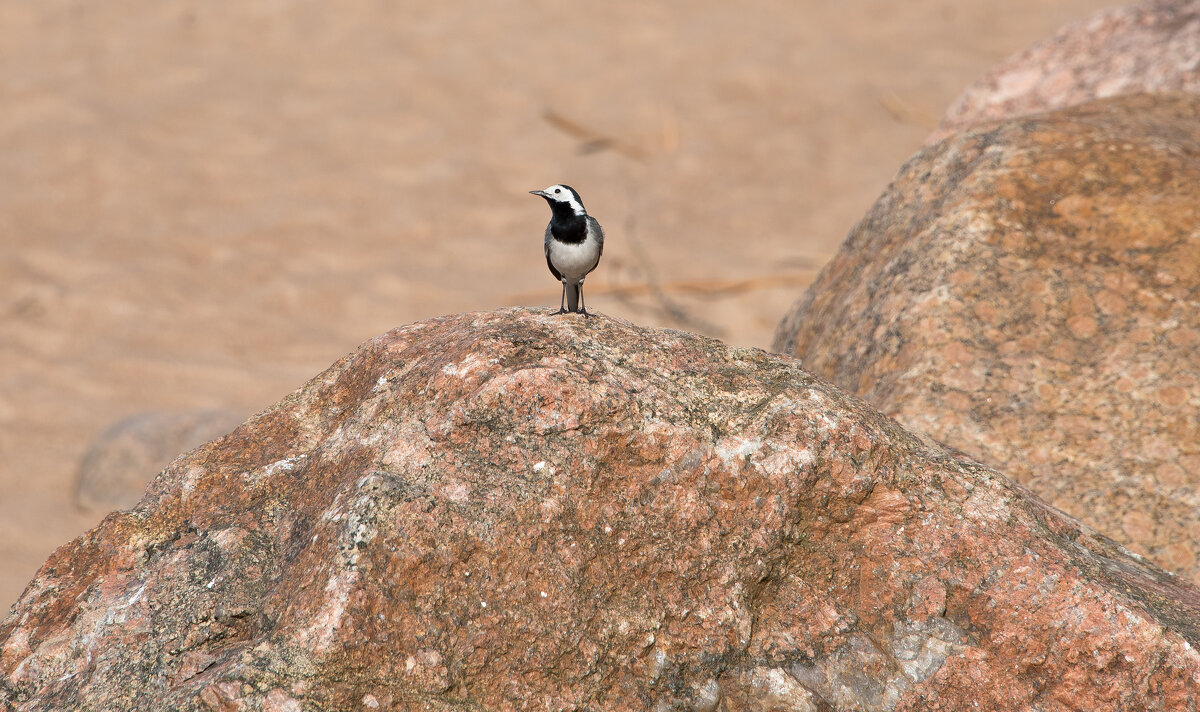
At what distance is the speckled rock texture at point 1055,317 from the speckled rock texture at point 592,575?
2.46 feet

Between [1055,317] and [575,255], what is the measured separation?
1700 millimetres

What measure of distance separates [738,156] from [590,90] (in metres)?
1.81

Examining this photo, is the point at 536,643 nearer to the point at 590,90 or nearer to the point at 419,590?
the point at 419,590

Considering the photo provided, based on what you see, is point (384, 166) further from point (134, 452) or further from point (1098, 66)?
point (1098, 66)

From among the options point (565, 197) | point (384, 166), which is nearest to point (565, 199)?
point (565, 197)

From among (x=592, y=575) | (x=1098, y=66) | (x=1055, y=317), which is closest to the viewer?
(x=592, y=575)

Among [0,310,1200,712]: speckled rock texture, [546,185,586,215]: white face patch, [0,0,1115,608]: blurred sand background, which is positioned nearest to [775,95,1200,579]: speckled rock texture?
[0,310,1200,712]: speckled rock texture

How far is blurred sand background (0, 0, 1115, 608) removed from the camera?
26.0 ft

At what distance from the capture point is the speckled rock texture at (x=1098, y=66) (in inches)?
194

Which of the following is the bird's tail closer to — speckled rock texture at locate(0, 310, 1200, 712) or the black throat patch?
the black throat patch

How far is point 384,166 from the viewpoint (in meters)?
9.78

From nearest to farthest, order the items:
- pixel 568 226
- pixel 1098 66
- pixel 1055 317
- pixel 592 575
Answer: pixel 592 575
pixel 1055 317
pixel 568 226
pixel 1098 66

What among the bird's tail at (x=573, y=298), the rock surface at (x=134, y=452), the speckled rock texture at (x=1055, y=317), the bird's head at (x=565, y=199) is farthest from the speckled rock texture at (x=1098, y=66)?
the rock surface at (x=134, y=452)

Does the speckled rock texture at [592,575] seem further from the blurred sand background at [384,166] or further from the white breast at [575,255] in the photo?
the blurred sand background at [384,166]
